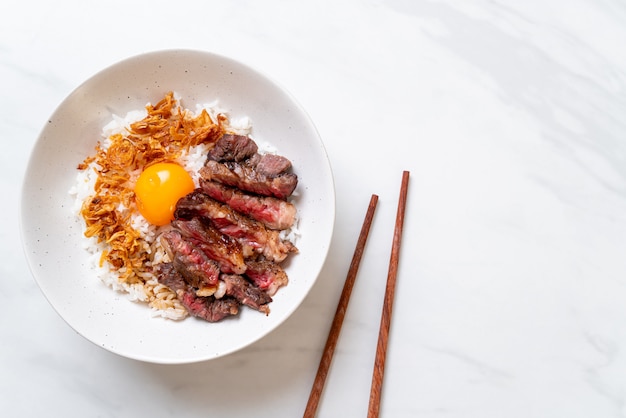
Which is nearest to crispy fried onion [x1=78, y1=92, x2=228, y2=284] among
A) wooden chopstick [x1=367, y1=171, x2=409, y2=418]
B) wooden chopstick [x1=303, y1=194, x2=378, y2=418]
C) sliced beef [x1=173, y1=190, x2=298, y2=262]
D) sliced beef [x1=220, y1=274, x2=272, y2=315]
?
sliced beef [x1=173, y1=190, x2=298, y2=262]

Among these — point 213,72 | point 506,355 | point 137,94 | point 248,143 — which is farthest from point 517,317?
point 137,94

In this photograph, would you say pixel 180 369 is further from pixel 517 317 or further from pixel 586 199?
pixel 586 199

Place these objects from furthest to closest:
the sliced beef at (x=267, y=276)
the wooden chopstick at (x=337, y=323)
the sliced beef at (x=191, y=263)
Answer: the wooden chopstick at (x=337, y=323)
the sliced beef at (x=267, y=276)
the sliced beef at (x=191, y=263)

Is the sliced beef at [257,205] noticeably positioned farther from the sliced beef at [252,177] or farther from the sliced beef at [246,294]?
the sliced beef at [246,294]

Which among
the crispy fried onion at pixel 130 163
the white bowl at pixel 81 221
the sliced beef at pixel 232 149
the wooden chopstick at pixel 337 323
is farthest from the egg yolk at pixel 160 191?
the wooden chopstick at pixel 337 323

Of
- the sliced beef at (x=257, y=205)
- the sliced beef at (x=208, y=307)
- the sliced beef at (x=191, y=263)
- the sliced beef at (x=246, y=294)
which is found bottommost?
the sliced beef at (x=208, y=307)

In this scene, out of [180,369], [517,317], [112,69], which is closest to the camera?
[112,69]
